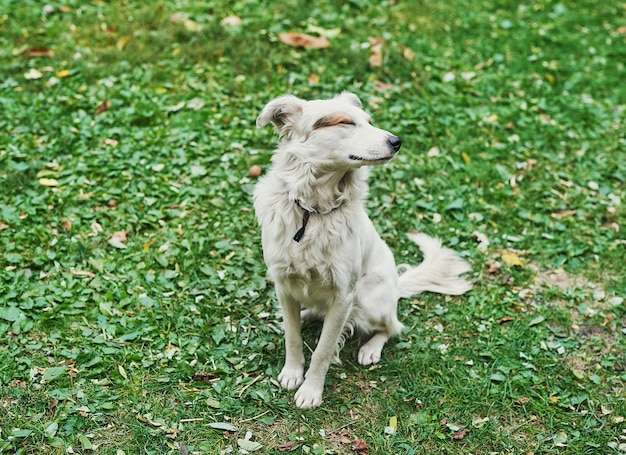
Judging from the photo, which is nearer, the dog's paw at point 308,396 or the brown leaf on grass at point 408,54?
the dog's paw at point 308,396

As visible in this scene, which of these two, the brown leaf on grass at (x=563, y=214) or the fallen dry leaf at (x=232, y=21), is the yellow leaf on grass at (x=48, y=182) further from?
the brown leaf on grass at (x=563, y=214)

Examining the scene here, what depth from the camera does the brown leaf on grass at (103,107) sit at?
6.15 meters

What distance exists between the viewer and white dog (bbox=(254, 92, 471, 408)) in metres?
3.58

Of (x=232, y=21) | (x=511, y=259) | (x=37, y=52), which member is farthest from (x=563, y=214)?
(x=37, y=52)

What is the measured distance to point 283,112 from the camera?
3.68 meters

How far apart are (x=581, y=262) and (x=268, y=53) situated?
365cm

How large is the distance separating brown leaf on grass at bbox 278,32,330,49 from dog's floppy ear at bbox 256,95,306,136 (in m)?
3.54

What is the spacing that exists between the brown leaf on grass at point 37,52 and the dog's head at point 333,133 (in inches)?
159

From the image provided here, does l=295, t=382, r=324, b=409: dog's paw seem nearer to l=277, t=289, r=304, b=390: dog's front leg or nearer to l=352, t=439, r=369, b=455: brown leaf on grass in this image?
l=277, t=289, r=304, b=390: dog's front leg

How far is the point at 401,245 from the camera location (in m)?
5.30

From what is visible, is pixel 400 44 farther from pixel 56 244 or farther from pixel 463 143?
pixel 56 244

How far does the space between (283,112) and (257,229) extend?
1.71 meters

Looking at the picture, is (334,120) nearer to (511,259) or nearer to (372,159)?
(372,159)

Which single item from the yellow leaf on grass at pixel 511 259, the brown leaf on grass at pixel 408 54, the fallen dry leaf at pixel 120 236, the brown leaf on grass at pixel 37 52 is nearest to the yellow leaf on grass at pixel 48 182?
the fallen dry leaf at pixel 120 236
